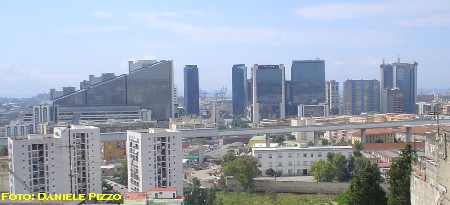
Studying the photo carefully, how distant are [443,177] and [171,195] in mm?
4065

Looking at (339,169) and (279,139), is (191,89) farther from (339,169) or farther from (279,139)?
(339,169)

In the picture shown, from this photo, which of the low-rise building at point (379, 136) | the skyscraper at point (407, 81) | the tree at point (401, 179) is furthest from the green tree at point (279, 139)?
the skyscraper at point (407, 81)

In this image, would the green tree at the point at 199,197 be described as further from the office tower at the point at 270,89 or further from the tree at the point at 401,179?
the office tower at the point at 270,89

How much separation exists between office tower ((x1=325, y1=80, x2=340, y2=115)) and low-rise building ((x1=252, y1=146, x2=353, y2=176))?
16.2 meters

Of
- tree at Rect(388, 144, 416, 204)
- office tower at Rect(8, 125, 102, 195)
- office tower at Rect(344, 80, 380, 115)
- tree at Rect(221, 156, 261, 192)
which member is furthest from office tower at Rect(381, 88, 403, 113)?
tree at Rect(388, 144, 416, 204)

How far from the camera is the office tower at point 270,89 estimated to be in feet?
84.5

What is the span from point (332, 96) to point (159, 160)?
20841 mm

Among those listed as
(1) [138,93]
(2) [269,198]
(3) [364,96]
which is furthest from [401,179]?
(3) [364,96]

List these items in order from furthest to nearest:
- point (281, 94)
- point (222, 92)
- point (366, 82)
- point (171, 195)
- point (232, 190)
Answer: point (222, 92), point (366, 82), point (281, 94), point (232, 190), point (171, 195)

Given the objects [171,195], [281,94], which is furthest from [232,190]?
[281,94]

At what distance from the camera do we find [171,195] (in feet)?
21.9

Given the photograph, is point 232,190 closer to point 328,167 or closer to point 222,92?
point 328,167

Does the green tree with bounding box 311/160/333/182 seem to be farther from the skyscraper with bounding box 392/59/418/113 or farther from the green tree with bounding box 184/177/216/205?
the skyscraper with bounding box 392/59/418/113

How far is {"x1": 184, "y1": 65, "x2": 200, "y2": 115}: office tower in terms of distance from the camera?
29.9 m
